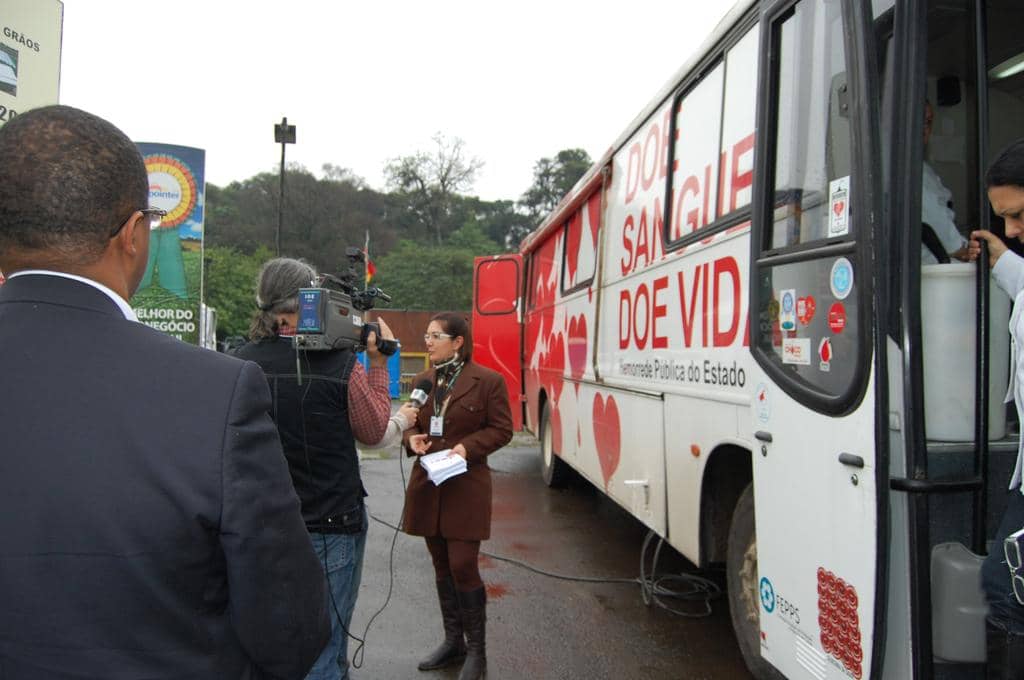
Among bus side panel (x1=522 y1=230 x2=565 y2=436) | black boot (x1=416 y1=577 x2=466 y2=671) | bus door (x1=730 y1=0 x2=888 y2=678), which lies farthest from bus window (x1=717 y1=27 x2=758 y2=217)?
bus side panel (x1=522 y1=230 x2=565 y2=436)

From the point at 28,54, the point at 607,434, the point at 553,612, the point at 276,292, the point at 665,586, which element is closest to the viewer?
the point at 276,292

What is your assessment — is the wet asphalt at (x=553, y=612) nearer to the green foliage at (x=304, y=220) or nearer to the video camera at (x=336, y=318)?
the video camera at (x=336, y=318)

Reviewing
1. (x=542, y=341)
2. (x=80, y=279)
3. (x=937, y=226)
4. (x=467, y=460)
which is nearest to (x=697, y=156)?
(x=937, y=226)

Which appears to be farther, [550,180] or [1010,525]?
[550,180]

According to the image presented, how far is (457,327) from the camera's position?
419 cm

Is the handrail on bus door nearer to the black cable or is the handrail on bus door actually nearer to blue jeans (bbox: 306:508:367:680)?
blue jeans (bbox: 306:508:367:680)

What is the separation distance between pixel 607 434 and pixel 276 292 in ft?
11.2

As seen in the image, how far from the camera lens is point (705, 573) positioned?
5.78 m

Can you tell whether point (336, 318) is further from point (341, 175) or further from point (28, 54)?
point (341, 175)

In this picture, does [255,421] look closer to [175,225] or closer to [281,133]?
[175,225]

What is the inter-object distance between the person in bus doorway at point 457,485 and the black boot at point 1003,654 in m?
2.31

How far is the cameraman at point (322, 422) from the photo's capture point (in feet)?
9.20

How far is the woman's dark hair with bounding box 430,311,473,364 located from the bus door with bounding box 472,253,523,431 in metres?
6.28

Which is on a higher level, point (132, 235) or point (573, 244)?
point (573, 244)
